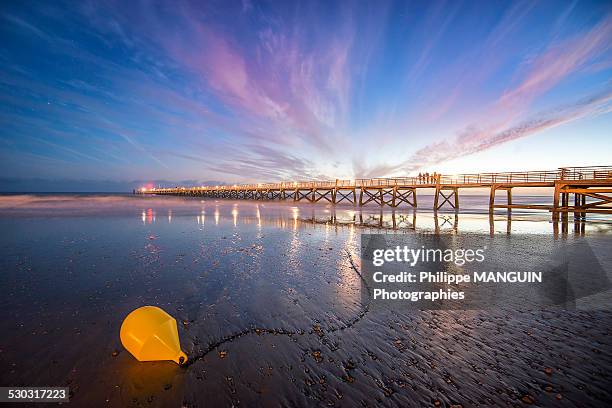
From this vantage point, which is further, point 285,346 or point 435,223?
point 435,223

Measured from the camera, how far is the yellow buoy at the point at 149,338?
309 centimetres

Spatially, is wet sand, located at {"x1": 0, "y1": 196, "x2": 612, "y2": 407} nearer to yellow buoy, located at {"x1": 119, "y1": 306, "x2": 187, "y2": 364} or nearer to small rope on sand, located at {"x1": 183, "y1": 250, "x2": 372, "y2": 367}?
small rope on sand, located at {"x1": 183, "y1": 250, "x2": 372, "y2": 367}

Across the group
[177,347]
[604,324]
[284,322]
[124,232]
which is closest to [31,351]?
[177,347]

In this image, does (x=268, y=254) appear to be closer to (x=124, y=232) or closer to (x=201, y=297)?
(x=201, y=297)

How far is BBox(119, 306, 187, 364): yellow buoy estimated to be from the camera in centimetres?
309

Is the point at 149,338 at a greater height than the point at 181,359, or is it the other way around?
the point at 149,338

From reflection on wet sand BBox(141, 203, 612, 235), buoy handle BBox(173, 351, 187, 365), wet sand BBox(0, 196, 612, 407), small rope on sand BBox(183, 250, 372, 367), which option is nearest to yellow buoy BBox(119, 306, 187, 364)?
buoy handle BBox(173, 351, 187, 365)

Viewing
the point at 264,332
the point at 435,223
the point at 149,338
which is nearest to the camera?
the point at 149,338

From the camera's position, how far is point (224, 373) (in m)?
3.00

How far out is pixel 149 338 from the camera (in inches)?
121

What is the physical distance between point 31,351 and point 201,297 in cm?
240

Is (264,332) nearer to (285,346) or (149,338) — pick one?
(285,346)

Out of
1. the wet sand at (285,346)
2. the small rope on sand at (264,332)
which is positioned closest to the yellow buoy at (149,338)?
the wet sand at (285,346)

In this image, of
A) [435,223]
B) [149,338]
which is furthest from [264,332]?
[435,223]
